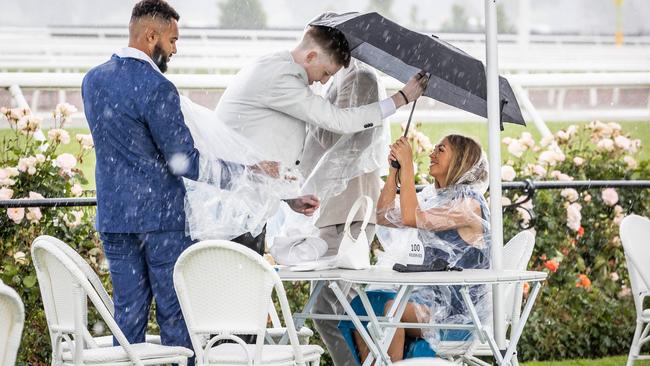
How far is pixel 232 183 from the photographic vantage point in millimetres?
3873

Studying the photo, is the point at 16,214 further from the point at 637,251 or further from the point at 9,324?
the point at 9,324

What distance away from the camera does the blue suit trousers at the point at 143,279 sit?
3.60 metres

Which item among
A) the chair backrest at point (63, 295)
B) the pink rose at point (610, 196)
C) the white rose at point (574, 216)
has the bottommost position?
the chair backrest at point (63, 295)

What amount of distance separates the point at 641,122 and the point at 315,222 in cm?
1028

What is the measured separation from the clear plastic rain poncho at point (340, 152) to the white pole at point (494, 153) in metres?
0.63

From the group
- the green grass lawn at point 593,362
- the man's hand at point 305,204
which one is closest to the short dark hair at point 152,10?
the man's hand at point 305,204

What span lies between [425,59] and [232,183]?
32.7 inches

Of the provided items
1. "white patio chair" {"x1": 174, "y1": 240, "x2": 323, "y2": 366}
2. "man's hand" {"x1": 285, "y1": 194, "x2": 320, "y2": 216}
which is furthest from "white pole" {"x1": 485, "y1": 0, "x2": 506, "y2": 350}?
"white patio chair" {"x1": 174, "y1": 240, "x2": 323, "y2": 366}

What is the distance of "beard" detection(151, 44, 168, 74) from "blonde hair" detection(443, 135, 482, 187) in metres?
1.13

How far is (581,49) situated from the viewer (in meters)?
18.7

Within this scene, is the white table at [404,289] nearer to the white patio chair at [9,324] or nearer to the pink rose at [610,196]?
the white patio chair at [9,324]

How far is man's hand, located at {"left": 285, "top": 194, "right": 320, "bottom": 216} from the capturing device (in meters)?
4.05

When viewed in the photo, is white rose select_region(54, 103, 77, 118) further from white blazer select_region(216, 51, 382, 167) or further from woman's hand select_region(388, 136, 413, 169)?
woman's hand select_region(388, 136, 413, 169)

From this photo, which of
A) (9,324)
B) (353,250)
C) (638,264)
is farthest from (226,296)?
(638,264)
